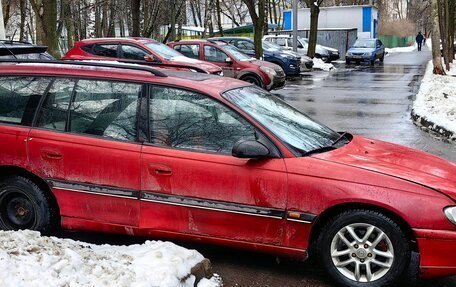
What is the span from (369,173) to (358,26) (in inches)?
1712

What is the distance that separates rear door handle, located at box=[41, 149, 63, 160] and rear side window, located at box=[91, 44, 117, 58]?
31.8 ft

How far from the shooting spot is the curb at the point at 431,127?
385 inches

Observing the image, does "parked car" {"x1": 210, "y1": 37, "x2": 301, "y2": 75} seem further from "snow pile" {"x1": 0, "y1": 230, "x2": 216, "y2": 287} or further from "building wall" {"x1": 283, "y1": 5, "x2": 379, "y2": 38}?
"building wall" {"x1": 283, "y1": 5, "x2": 379, "y2": 38}

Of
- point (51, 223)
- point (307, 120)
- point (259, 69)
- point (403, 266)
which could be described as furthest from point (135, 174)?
point (259, 69)

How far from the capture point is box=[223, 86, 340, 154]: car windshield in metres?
4.30

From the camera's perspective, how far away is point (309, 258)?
4.11 m

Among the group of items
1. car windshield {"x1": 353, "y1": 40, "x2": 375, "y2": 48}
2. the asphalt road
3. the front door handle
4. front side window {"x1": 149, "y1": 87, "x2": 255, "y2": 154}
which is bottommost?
the asphalt road

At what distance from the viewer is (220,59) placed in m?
16.5

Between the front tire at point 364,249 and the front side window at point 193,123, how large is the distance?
0.97m

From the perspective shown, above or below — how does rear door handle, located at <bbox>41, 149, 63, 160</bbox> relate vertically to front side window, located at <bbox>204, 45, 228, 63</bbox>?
below

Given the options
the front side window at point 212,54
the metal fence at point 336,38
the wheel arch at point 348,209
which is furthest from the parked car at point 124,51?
the metal fence at point 336,38

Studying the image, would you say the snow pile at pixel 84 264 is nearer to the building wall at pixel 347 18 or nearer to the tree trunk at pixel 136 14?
the tree trunk at pixel 136 14

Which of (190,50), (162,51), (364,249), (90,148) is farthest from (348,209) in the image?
(190,50)

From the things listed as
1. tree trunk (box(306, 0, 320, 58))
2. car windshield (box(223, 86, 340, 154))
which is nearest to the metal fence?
tree trunk (box(306, 0, 320, 58))
